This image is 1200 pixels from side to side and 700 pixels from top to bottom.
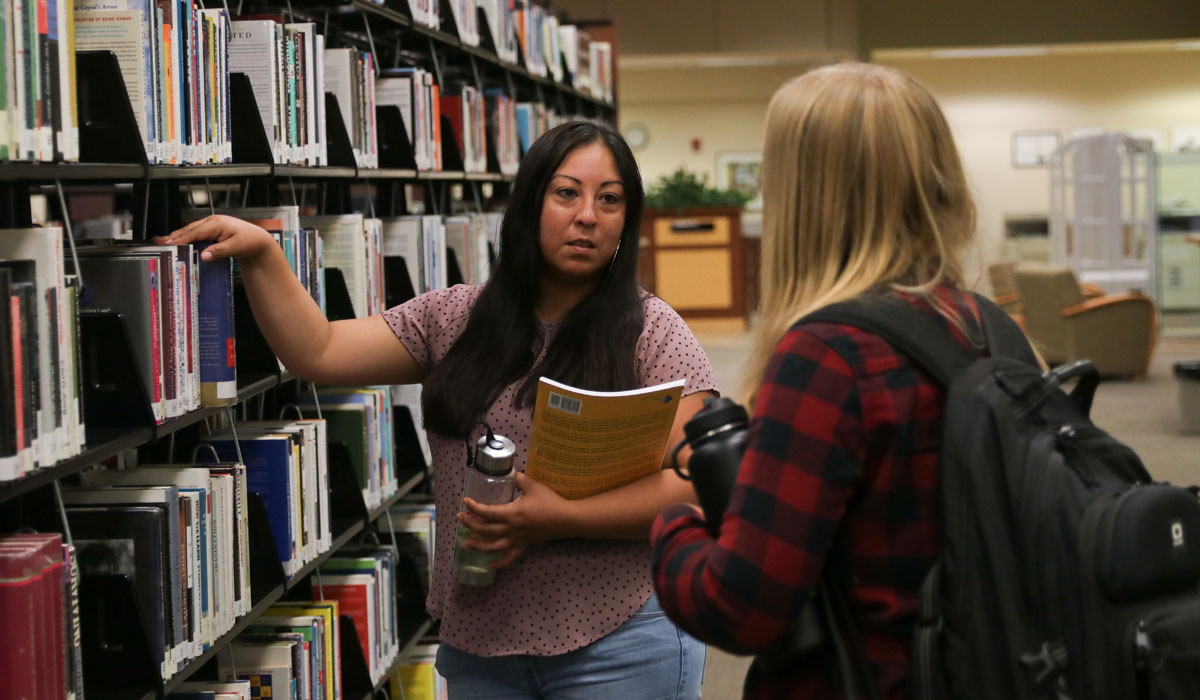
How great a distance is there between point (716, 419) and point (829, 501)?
0.54 feet

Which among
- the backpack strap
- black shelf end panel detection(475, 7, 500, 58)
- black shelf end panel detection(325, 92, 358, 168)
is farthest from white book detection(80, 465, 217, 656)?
black shelf end panel detection(475, 7, 500, 58)

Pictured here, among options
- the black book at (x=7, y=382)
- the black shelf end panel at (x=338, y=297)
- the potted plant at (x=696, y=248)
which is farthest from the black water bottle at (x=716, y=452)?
the potted plant at (x=696, y=248)

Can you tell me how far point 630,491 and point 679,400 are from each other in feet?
0.51

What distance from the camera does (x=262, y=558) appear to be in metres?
2.36

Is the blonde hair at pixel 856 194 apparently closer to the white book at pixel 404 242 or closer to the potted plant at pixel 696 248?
the white book at pixel 404 242

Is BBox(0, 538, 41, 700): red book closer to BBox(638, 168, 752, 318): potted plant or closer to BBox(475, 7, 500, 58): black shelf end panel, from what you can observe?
BBox(475, 7, 500, 58): black shelf end panel

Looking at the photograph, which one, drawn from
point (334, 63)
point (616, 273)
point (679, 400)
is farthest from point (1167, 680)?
point (334, 63)

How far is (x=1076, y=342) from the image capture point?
9.41 meters

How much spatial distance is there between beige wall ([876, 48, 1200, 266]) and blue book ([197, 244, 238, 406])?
50.4 ft

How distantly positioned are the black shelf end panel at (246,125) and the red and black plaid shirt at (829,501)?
4.59 ft

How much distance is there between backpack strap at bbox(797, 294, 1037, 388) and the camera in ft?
3.92

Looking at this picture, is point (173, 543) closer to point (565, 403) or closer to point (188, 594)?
point (188, 594)

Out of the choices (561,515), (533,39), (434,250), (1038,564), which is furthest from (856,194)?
(533,39)

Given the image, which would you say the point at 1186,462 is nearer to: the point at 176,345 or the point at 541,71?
the point at 541,71
